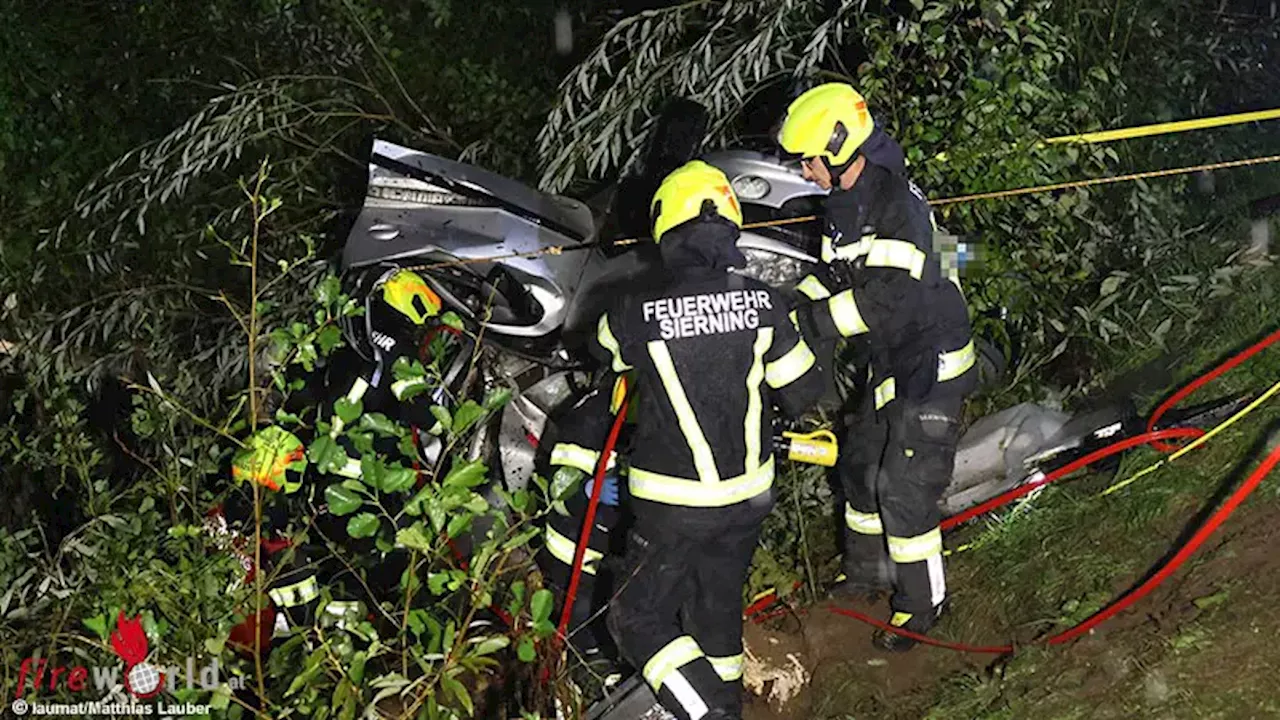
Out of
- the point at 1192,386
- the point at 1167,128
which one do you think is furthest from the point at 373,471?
the point at 1192,386

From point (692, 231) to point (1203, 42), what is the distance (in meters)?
4.05

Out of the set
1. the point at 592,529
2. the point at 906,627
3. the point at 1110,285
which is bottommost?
the point at 906,627

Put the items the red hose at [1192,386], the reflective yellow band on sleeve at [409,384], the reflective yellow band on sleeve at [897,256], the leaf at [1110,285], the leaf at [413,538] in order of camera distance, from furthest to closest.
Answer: the leaf at [1110,285], the red hose at [1192,386], the reflective yellow band on sleeve at [897,256], the reflective yellow band on sleeve at [409,384], the leaf at [413,538]

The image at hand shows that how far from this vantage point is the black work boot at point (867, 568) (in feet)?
16.1

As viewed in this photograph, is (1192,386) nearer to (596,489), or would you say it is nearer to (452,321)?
(596,489)

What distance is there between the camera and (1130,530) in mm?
4824

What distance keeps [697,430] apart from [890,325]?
0.87 meters

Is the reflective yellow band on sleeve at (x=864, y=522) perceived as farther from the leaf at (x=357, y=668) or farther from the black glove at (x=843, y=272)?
the leaf at (x=357, y=668)

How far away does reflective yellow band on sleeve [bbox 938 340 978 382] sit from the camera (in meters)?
4.56

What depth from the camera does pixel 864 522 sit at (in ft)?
16.0

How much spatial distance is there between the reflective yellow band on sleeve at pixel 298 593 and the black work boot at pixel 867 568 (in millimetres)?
2005

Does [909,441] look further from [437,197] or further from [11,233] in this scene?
[11,233]

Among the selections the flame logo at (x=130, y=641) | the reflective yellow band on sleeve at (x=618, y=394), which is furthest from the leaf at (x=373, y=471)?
the reflective yellow band on sleeve at (x=618, y=394)

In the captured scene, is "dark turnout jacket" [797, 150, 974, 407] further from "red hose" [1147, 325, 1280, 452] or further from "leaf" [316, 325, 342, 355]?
"leaf" [316, 325, 342, 355]
